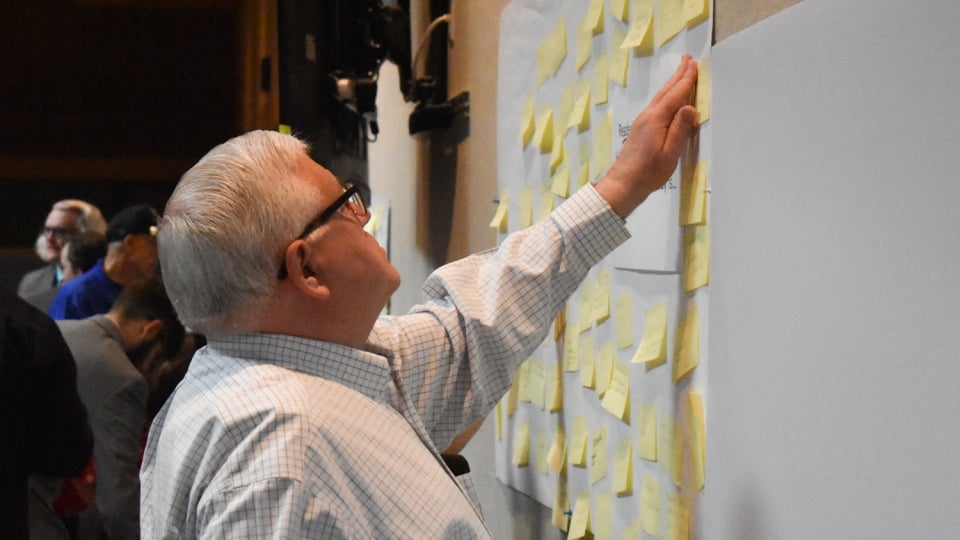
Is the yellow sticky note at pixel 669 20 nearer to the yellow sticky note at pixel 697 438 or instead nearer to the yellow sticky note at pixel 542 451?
the yellow sticky note at pixel 697 438

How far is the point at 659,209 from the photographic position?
3.85 ft

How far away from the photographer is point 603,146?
51.9 inches

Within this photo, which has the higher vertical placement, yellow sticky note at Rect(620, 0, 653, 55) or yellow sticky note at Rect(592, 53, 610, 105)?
yellow sticky note at Rect(620, 0, 653, 55)

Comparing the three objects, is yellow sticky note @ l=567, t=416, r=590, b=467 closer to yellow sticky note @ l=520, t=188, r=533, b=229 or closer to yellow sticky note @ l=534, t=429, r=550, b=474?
yellow sticky note @ l=534, t=429, r=550, b=474

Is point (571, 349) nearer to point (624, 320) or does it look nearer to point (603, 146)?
point (624, 320)

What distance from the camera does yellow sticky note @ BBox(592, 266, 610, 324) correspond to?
4.33 feet

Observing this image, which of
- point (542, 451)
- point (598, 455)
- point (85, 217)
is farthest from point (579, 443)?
point (85, 217)

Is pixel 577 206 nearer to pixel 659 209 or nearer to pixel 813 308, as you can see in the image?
pixel 659 209

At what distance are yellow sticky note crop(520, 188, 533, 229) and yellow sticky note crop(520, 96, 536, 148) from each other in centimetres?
8

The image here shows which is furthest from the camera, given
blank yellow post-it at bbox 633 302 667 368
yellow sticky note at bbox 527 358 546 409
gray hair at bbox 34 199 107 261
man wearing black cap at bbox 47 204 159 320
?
gray hair at bbox 34 199 107 261

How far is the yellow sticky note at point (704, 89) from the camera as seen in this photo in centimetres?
105

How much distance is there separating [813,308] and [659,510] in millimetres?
403

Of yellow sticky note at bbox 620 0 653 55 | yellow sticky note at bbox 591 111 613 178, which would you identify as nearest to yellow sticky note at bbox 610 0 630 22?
yellow sticky note at bbox 620 0 653 55

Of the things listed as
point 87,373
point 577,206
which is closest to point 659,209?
point 577,206
